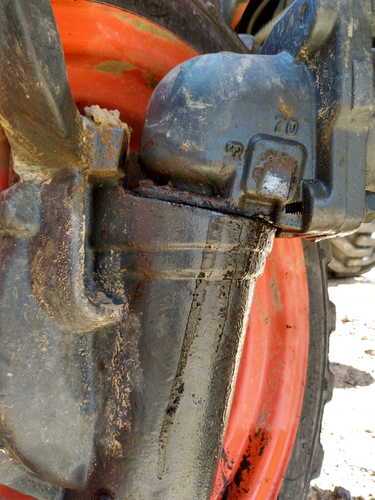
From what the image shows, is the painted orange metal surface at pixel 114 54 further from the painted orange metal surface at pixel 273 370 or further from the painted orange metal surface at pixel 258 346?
the painted orange metal surface at pixel 273 370

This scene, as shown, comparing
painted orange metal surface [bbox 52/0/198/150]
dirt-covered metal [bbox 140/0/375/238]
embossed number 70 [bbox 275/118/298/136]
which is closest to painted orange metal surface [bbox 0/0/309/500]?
painted orange metal surface [bbox 52/0/198/150]

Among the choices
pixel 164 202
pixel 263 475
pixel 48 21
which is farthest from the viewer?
pixel 263 475

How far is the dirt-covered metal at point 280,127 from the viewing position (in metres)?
0.54

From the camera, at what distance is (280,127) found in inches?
21.9

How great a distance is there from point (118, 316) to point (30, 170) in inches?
10.3

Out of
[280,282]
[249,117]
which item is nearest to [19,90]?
[249,117]

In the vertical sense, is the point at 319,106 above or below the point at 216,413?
above

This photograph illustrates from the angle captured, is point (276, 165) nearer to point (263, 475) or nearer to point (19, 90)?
point (19, 90)

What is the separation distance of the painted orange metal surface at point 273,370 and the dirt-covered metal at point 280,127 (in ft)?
1.32

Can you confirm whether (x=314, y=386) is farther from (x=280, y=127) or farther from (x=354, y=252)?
(x=354, y=252)

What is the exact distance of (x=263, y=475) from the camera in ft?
3.03

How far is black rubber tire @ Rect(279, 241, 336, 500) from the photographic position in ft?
3.10

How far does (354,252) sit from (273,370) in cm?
149

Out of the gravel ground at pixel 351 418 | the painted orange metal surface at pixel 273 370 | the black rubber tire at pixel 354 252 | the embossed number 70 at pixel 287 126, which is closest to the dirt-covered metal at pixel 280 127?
the embossed number 70 at pixel 287 126
